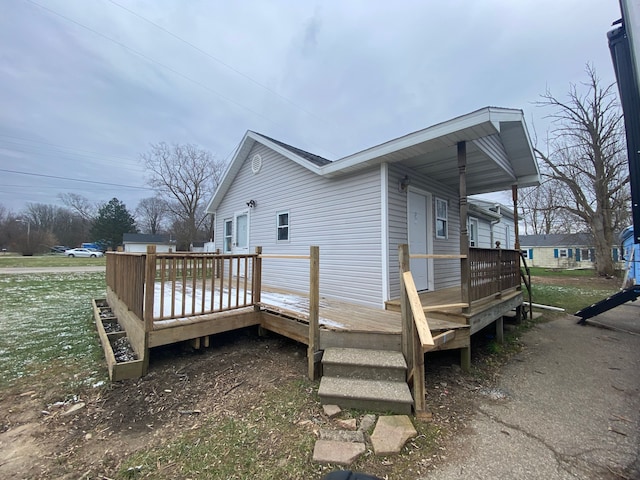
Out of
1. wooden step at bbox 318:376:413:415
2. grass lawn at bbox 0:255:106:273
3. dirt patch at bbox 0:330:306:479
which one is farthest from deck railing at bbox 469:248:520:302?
grass lawn at bbox 0:255:106:273

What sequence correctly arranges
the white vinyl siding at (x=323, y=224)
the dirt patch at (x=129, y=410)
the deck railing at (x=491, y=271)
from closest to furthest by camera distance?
the dirt patch at (x=129, y=410) < the deck railing at (x=491, y=271) < the white vinyl siding at (x=323, y=224)

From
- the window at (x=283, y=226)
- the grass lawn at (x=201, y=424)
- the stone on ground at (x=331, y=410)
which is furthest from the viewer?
the window at (x=283, y=226)

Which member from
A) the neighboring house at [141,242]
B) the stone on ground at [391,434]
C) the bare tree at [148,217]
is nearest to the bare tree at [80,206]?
the bare tree at [148,217]

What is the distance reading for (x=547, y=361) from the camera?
416cm

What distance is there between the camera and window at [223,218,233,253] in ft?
Result: 31.0

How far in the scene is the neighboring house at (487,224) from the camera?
969 cm

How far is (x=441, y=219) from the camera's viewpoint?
6.73 m

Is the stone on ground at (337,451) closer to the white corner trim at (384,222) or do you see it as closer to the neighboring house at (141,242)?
the white corner trim at (384,222)

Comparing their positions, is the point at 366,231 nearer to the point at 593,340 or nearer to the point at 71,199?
the point at 593,340

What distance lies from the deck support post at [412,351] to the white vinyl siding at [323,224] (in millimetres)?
1935

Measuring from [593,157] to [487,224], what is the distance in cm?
895

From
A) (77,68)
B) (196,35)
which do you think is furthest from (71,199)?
(196,35)

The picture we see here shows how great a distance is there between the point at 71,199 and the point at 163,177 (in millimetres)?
32522

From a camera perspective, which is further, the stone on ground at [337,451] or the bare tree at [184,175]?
the bare tree at [184,175]
